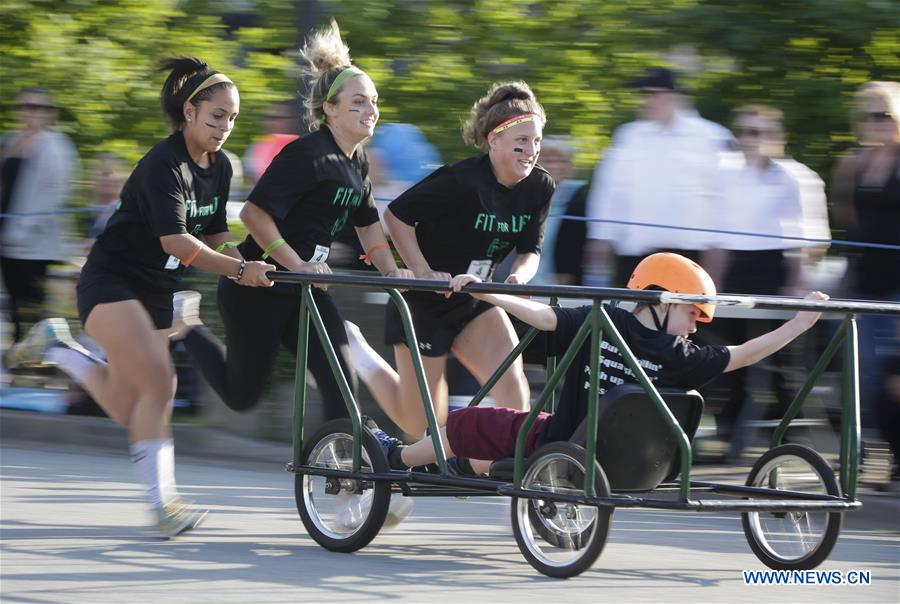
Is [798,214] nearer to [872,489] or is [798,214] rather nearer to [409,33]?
[872,489]

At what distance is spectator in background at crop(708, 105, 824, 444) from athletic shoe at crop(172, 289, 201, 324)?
2.57 m

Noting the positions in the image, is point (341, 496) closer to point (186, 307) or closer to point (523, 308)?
point (523, 308)

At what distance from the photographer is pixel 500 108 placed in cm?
639

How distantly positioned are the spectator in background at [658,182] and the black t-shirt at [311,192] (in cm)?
216

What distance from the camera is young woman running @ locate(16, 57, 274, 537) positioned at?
602cm


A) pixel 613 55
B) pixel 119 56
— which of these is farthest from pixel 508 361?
pixel 119 56

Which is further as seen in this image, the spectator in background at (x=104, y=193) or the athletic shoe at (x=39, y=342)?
the spectator in background at (x=104, y=193)

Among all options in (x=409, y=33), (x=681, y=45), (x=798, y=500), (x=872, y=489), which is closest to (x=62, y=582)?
(x=798, y=500)

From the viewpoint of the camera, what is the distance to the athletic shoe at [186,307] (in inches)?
290

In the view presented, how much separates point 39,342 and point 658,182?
3718 mm

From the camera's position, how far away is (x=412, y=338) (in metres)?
5.98

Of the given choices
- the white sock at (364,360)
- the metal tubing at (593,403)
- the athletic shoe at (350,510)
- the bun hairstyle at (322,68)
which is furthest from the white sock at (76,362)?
the metal tubing at (593,403)

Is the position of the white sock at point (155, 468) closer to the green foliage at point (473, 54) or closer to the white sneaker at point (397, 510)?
the white sneaker at point (397, 510)

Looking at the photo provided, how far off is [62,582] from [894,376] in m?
4.03
